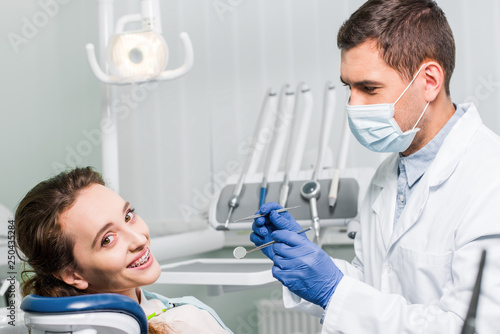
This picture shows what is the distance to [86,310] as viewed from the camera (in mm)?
878

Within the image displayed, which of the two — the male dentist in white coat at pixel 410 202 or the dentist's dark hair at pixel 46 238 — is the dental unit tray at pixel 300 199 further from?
the dentist's dark hair at pixel 46 238

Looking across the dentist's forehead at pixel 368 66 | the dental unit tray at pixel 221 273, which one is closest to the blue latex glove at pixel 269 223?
the dental unit tray at pixel 221 273

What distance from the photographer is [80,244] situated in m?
1.10

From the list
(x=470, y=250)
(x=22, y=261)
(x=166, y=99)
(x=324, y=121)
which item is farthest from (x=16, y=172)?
(x=470, y=250)

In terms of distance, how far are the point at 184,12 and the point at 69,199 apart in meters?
1.81

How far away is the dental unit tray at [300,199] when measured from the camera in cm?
196

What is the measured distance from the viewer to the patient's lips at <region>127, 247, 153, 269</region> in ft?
3.71

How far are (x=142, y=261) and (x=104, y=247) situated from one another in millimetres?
87

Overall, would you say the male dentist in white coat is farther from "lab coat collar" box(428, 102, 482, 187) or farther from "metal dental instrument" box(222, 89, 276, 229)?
"metal dental instrument" box(222, 89, 276, 229)

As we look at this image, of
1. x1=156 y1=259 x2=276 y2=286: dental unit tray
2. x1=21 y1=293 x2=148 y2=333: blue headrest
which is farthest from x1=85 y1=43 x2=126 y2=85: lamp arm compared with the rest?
x1=21 y1=293 x2=148 y2=333: blue headrest

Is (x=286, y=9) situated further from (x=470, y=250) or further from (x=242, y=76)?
(x=470, y=250)

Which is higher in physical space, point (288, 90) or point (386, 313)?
point (288, 90)

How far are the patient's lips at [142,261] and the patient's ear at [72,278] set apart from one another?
0.33 ft

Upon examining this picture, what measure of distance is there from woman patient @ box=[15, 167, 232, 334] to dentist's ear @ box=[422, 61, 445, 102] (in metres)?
0.77
